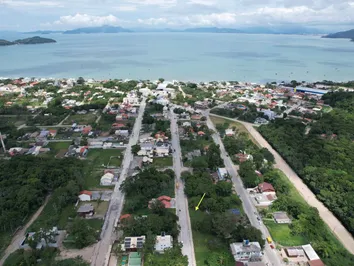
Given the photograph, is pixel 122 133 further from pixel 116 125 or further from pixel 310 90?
pixel 310 90

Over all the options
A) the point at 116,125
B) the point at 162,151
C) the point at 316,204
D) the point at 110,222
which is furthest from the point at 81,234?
the point at 116,125

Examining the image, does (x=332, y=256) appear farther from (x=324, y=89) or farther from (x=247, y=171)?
(x=324, y=89)

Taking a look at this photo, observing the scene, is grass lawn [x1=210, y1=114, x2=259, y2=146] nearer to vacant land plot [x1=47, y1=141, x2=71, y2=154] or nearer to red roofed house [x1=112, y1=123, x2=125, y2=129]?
red roofed house [x1=112, y1=123, x2=125, y2=129]

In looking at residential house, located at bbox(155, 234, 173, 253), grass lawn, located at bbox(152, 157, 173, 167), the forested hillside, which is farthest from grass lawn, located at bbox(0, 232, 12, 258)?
the forested hillside

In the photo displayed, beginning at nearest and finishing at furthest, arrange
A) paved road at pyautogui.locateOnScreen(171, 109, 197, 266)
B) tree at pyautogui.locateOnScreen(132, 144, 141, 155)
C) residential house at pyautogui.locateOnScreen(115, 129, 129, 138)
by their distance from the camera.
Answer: paved road at pyautogui.locateOnScreen(171, 109, 197, 266) → tree at pyautogui.locateOnScreen(132, 144, 141, 155) → residential house at pyautogui.locateOnScreen(115, 129, 129, 138)

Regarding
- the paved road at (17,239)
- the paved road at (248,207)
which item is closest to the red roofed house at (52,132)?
the paved road at (17,239)

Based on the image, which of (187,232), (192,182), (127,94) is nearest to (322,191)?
(192,182)

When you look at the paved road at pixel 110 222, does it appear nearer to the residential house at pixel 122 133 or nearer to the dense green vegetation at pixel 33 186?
the dense green vegetation at pixel 33 186
